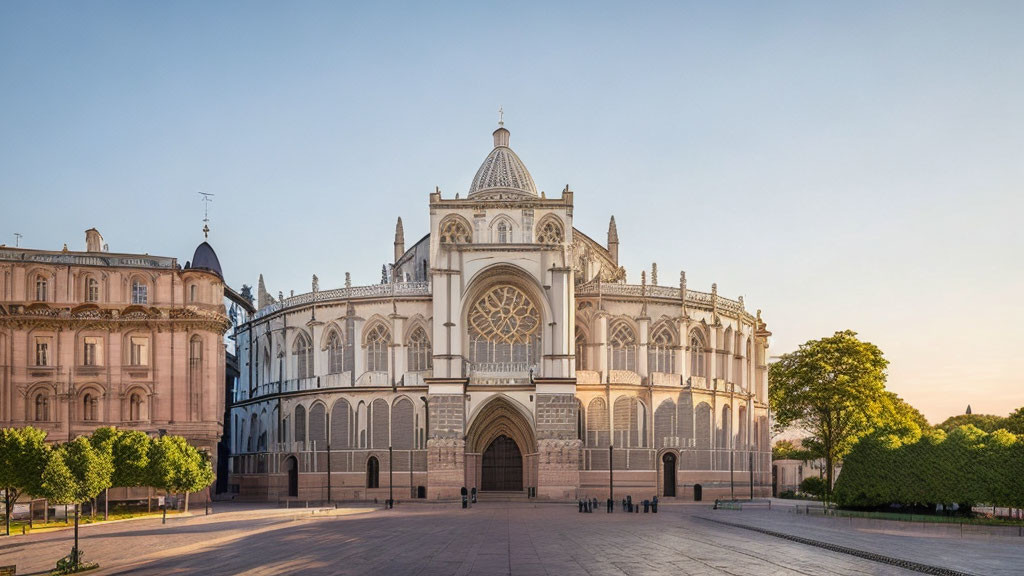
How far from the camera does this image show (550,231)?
8200cm

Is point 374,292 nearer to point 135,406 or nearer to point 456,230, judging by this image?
point 456,230

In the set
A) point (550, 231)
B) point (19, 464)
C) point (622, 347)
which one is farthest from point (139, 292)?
point (622, 347)

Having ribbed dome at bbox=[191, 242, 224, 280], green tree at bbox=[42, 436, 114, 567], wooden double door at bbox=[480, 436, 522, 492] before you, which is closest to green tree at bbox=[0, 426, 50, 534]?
Result: green tree at bbox=[42, 436, 114, 567]

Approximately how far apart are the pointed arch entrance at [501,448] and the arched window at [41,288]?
31383mm

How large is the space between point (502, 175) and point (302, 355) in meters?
24.0

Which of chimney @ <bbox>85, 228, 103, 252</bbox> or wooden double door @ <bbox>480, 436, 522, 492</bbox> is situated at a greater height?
chimney @ <bbox>85, 228, 103, 252</bbox>

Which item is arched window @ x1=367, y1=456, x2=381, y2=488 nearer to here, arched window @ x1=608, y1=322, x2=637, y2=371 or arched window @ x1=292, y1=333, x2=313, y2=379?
arched window @ x1=292, y1=333, x2=313, y2=379

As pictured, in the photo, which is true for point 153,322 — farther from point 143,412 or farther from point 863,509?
point 863,509

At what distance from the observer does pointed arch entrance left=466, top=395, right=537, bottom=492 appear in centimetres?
7656

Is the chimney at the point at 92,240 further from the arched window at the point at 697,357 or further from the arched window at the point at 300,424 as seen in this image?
the arched window at the point at 697,357

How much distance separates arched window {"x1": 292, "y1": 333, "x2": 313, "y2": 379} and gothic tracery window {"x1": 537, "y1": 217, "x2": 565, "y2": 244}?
21.6m

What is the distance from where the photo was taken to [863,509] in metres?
59.4

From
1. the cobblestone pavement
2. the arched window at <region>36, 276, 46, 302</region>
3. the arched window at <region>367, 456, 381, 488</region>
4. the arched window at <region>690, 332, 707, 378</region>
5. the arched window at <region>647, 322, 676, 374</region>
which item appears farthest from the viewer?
the arched window at <region>690, 332, 707, 378</region>

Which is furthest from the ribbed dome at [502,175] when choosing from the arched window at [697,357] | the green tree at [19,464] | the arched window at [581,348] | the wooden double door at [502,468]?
the green tree at [19,464]
